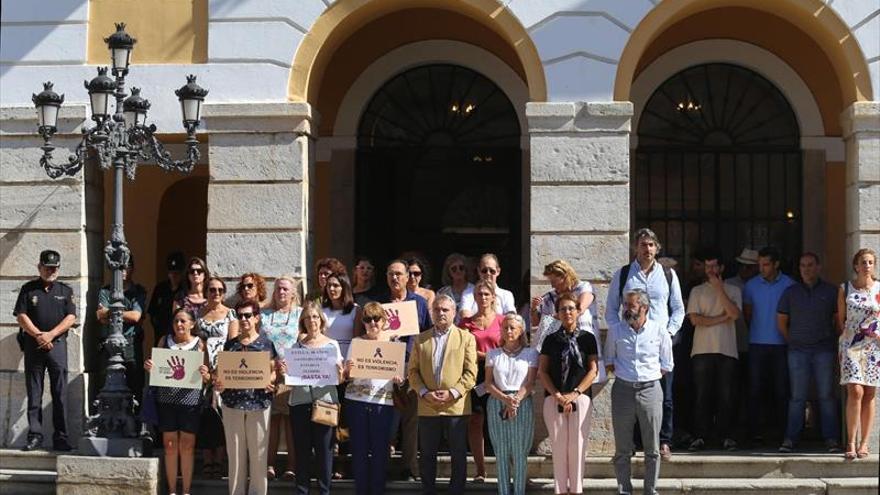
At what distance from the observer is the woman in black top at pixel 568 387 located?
11781 millimetres

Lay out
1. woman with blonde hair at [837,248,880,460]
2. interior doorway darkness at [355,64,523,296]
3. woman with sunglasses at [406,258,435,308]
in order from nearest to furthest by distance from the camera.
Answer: woman with blonde hair at [837,248,880,460], woman with sunglasses at [406,258,435,308], interior doorway darkness at [355,64,523,296]

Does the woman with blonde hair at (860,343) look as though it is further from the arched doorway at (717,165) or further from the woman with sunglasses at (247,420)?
the woman with sunglasses at (247,420)

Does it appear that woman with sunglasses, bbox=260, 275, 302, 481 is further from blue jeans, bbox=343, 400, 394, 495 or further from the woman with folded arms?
the woman with folded arms

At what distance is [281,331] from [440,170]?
4396 millimetres

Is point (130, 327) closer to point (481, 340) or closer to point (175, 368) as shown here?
point (175, 368)

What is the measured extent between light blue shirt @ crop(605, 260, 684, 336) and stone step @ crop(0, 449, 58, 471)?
524 centimetres

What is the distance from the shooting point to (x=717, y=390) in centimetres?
1356

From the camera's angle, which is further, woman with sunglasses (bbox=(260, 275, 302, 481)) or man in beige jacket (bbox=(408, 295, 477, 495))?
woman with sunglasses (bbox=(260, 275, 302, 481))

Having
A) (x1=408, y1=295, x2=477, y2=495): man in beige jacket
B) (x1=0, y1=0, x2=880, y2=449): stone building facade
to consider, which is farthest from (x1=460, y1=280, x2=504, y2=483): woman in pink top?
(x1=0, y1=0, x2=880, y2=449): stone building facade

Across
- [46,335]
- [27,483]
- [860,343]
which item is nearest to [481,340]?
[860,343]

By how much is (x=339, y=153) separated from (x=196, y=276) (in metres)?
3.49

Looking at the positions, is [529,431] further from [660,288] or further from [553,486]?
[660,288]

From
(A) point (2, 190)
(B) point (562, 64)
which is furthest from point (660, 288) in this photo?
(A) point (2, 190)

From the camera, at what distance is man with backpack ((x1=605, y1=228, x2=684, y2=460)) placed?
12.4 m
